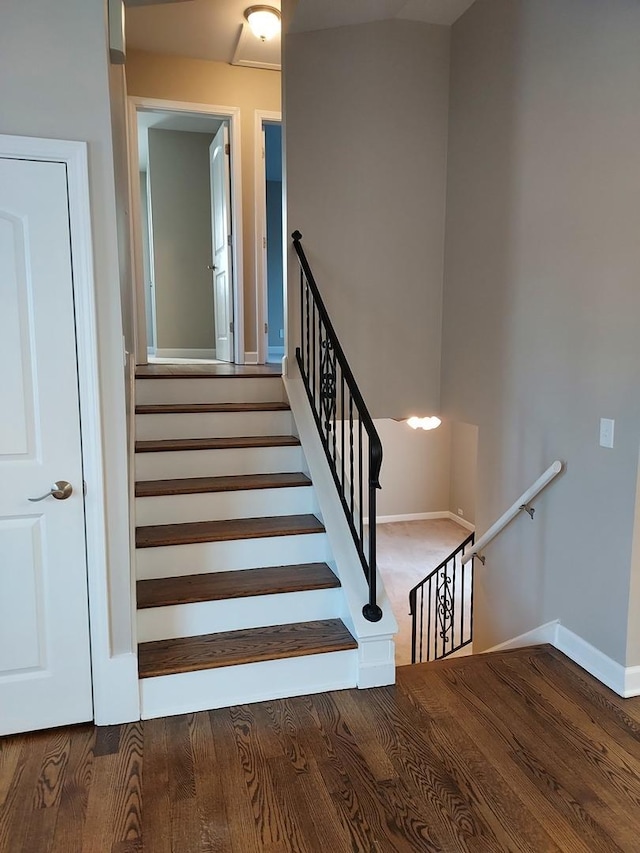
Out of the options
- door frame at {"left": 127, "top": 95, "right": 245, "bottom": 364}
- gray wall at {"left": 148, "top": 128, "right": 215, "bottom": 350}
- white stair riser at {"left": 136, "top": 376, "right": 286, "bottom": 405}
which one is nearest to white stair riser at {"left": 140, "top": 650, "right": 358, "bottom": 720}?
white stair riser at {"left": 136, "top": 376, "right": 286, "bottom": 405}

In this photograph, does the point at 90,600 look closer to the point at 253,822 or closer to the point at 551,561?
the point at 253,822

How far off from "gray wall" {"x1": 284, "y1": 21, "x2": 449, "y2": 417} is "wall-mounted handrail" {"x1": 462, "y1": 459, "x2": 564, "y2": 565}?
1.00 metres

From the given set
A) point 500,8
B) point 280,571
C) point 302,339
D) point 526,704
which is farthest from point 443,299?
point 526,704

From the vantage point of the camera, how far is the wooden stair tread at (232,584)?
2523mm

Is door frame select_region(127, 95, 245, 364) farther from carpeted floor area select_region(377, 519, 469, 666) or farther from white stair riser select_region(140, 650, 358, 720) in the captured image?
carpeted floor area select_region(377, 519, 469, 666)

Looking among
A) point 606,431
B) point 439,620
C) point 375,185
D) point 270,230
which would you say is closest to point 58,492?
point 606,431

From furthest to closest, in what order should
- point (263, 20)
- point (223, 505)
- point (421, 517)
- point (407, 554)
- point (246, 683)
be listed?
point (421, 517)
point (407, 554)
point (263, 20)
point (223, 505)
point (246, 683)

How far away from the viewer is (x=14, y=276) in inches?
79.0

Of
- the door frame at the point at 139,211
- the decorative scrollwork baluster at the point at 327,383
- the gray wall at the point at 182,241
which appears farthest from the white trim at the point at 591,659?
the gray wall at the point at 182,241

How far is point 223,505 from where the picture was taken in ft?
9.87

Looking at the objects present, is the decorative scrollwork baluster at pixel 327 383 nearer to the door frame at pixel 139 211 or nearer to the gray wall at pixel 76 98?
the gray wall at pixel 76 98

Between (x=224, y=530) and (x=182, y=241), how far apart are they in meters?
4.54

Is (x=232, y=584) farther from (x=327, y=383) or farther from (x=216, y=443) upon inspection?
(x=327, y=383)

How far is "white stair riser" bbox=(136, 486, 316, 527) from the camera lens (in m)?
2.91
